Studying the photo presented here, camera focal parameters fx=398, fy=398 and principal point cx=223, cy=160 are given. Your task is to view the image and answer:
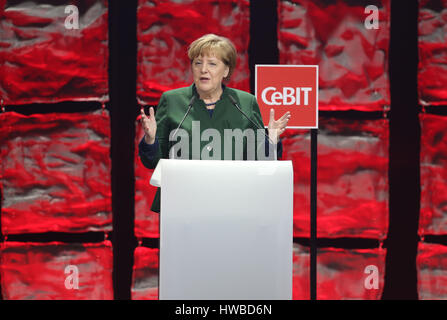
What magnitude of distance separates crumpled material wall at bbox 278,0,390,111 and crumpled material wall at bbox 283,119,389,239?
15 cm

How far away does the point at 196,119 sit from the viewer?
4.95ft

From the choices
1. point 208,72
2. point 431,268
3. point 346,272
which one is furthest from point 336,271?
point 208,72

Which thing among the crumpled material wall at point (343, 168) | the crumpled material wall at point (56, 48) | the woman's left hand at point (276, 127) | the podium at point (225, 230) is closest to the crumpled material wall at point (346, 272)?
the crumpled material wall at point (343, 168)

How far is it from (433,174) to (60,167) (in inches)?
92.1

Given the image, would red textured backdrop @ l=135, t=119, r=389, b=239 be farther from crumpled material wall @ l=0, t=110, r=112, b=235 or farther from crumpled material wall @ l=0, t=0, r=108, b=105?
crumpled material wall @ l=0, t=0, r=108, b=105

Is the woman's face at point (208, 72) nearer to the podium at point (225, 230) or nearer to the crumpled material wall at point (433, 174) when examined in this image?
the podium at point (225, 230)

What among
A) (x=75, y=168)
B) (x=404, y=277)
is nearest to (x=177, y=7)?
(x=75, y=168)

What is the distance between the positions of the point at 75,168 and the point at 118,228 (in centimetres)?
46

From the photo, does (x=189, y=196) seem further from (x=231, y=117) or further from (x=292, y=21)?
(x=292, y=21)

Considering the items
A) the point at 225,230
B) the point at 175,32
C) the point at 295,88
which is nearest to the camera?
the point at 225,230

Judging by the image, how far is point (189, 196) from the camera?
4.14 ft

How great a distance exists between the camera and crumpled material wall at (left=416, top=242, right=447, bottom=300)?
8.27 feet

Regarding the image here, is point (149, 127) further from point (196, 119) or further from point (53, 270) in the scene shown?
point (53, 270)

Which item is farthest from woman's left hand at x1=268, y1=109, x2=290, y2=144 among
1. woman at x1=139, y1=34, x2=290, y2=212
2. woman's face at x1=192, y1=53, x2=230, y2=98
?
woman's face at x1=192, y1=53, x2=230, y2=98
